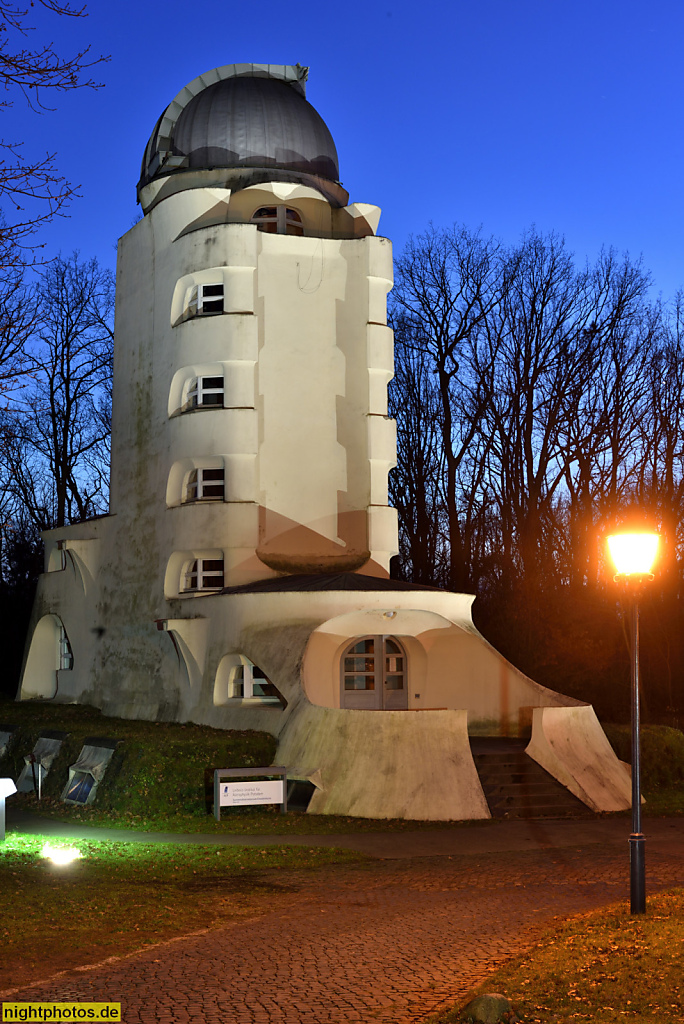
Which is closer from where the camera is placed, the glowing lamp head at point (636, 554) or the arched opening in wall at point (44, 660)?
the glowing lamp head at point (636, 554)

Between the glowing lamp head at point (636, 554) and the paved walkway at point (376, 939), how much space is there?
11.4 feet

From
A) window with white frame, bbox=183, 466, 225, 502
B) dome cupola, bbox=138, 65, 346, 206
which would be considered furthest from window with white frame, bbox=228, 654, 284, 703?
dome cupola, bbox=138, 65, 346, 206

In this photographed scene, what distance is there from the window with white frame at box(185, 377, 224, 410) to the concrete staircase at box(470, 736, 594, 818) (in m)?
11.0

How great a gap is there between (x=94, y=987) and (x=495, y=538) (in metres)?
35.6

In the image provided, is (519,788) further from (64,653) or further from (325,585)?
(64,653)

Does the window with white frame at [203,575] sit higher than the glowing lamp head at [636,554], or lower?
higher

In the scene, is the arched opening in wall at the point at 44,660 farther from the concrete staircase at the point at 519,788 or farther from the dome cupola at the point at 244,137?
the concrete staircase at the point at 519,788

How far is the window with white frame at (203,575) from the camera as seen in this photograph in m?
26.7

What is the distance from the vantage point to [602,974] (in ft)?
28.1

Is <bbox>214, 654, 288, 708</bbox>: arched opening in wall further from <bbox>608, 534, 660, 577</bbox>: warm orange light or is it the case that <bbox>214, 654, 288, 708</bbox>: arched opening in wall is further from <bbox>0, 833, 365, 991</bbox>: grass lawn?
<bbox>608, 534, 660, 577</bbox>: warm orange light

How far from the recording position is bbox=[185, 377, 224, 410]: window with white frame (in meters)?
27.3

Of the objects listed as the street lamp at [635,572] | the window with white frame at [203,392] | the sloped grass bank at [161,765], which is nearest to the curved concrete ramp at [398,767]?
the sloped grass bank at [161,765]

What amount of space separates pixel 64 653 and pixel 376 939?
Result: 25.2 meters

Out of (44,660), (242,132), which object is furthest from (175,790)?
(242,132)
